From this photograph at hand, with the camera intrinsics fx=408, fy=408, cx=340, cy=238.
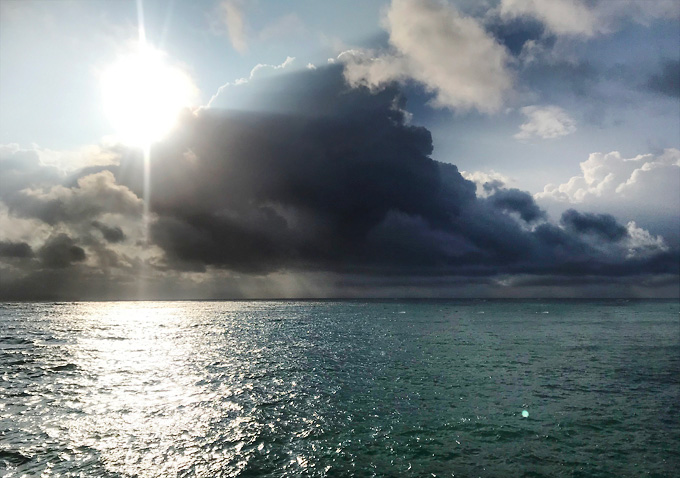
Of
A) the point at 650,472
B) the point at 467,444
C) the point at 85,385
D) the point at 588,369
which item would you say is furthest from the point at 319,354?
the point at 650,472

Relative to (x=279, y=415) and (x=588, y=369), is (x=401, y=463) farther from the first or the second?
(x=588, y=369)

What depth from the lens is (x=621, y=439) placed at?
2572 centimetres

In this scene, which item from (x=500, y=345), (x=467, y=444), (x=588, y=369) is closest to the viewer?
(x=467, y=444)

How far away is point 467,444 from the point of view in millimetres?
24719

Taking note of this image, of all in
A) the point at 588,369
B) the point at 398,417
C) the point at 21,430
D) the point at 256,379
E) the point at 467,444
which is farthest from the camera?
the point at 588,369

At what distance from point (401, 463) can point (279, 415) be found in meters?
12.0

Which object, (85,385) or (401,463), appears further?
(85,385)

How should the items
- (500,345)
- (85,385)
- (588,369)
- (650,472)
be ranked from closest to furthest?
(650,472) → (85,385) → (588,369) → (500,345)

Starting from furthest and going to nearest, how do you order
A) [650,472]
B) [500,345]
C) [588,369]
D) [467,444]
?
[500,345]
[588,369]
[467,444]
[650,472]

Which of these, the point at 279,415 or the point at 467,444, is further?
the point at 279,415

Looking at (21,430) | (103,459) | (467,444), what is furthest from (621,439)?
(21,430)

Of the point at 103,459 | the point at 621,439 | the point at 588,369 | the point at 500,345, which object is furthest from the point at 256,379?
the point at 500,345

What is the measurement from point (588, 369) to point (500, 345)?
976 inches

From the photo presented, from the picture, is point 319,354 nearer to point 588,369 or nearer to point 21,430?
point 588,369
